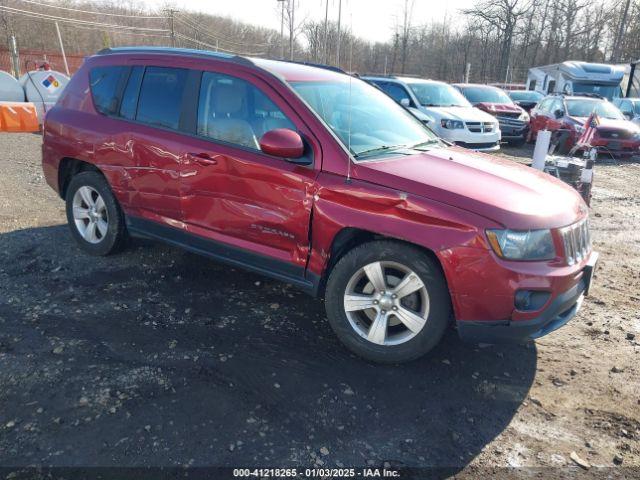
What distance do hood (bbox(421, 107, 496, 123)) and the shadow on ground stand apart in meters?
8.65

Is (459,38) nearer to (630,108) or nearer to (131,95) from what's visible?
(630,108)

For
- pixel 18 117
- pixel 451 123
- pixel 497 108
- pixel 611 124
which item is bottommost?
pixel 18 117

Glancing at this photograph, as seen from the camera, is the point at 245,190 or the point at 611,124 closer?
the point at 245,190

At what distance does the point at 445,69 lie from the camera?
54.4 metres

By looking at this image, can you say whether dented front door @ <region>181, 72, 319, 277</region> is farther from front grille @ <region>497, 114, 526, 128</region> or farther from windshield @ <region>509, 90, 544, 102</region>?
windshield @ <region>509, 90, 544, 102</region>

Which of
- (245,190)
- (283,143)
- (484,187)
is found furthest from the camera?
(245,190)

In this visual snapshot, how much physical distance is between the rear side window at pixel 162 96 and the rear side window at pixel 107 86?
31 cm

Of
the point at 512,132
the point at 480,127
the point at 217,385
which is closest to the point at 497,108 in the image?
the point at 512,132

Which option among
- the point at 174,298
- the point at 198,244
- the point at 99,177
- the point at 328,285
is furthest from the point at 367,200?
the point at 99,177

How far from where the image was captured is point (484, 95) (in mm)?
16328

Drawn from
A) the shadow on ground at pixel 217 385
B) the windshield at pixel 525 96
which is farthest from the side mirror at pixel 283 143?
the windshield at pixel 525 96

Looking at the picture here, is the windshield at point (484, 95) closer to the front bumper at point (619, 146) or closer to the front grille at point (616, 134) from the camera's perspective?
the front grille at point (616, 134)

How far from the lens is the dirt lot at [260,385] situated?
2.56m

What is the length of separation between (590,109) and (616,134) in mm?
1238
